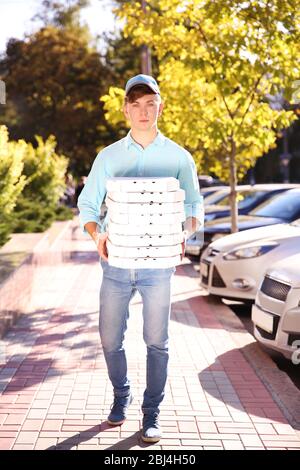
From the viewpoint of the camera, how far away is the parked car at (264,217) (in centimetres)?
1059

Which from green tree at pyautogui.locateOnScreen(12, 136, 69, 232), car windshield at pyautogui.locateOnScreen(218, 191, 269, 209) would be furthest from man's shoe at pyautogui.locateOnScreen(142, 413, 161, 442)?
green tree at pyautogui.locateOnScreen(12, 136, 69, 232)

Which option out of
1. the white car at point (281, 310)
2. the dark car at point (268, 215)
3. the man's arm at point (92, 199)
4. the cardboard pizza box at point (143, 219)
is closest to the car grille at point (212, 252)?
the dark car at point (268, 215)

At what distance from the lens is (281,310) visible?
5.30 meters

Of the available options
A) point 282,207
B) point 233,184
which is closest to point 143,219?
point 233,184

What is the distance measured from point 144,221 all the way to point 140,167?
1.33 feet

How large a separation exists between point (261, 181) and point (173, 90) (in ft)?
159

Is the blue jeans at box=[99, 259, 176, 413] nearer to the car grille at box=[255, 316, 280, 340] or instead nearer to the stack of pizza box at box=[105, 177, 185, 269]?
the stack of pizza box at box=[105, 177, 185, 269]

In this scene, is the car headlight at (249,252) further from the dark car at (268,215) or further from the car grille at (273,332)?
the dark car at (268,215)

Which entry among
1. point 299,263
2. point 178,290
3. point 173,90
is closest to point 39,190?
point 173,90

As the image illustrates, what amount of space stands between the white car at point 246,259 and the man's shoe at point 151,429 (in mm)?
3685

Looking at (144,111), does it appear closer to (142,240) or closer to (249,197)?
(142,240)

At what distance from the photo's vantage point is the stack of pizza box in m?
3.45

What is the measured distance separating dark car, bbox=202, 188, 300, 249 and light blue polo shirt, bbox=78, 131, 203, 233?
687 centimetres

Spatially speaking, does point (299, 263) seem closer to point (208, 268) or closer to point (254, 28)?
point (208, 268)
